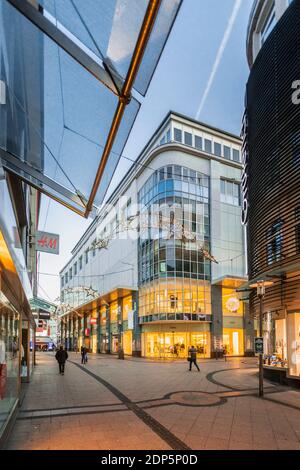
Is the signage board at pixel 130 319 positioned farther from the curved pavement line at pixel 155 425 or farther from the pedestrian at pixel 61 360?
the curved pavement line at pixel 155 425

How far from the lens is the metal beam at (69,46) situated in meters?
3.07

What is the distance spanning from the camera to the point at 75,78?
3.97 m

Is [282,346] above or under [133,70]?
under

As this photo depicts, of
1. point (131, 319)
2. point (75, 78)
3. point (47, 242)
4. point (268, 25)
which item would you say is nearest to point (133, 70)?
point (75, 78)

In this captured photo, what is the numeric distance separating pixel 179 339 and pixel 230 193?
1694cm

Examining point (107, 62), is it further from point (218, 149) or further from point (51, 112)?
point (218, 149)

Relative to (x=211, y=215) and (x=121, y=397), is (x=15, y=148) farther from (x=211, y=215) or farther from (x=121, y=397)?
(x=211, y=215)

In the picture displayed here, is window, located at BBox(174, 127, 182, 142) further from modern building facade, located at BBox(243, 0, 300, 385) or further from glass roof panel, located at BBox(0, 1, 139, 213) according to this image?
glass roof panel, located at BBox(0, 1, 139, 213)

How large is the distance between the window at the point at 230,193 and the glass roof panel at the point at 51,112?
35447mm

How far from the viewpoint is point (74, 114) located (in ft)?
15.4

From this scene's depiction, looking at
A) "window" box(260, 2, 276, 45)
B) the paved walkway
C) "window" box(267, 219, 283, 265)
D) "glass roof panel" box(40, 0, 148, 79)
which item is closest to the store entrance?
the paved walkway

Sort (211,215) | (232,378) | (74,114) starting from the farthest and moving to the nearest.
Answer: (211,215) < (232,378) < (74,114)

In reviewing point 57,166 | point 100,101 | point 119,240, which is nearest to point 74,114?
point 100,101
